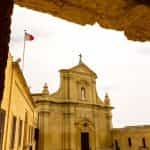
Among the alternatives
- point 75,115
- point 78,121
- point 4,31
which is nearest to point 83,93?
point 75,115

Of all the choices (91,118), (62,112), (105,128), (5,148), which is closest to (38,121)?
(62,112)

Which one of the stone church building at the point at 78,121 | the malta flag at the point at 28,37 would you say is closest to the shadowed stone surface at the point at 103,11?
the malta flag at the point at 28,37

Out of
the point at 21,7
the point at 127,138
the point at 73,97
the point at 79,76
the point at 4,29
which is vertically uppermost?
the point at 79,76

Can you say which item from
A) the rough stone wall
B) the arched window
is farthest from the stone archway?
the rough stone wall

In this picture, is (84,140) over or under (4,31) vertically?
under

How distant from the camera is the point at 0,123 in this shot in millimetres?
5215

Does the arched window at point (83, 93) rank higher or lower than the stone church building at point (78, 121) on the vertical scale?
higher

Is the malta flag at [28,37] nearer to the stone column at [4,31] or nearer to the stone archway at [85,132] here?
the stone archway at [85,132]

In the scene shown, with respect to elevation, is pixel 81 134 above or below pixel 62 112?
below

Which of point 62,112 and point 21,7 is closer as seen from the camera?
point 21,7

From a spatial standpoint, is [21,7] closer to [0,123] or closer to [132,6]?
[132,6]

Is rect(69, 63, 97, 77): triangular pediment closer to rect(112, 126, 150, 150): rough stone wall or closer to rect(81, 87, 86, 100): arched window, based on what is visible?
rect(81, 87, 86, 100): arched window

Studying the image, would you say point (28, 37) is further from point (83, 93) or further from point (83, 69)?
point (83, 93)

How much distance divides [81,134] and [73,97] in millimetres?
3806
